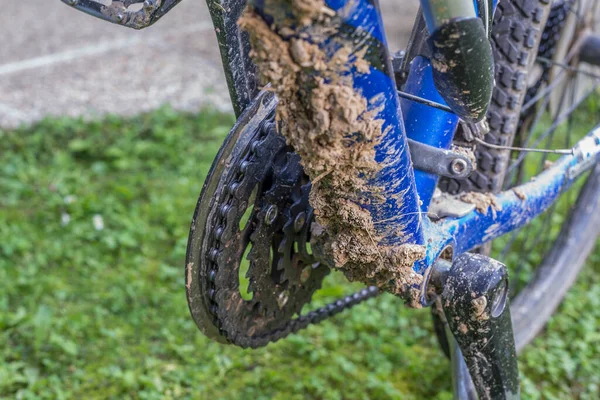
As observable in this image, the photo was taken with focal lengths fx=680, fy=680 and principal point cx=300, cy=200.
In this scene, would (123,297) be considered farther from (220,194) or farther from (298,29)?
(298,29)

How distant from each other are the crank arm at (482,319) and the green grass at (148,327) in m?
0.59

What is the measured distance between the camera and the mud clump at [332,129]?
0.87 meters

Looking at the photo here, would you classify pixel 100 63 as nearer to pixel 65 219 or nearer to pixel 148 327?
pixel 65 219

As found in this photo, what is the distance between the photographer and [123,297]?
2119 mm

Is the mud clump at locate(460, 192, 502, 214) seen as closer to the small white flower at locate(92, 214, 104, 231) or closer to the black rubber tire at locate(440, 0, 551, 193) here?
the black rubber tire at locate(440, 0, 551, 193)

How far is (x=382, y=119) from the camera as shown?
A: 99 centimetres

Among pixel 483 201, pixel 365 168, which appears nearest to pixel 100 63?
pixel 483 201

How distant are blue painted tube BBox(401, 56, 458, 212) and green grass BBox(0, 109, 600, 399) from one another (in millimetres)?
907

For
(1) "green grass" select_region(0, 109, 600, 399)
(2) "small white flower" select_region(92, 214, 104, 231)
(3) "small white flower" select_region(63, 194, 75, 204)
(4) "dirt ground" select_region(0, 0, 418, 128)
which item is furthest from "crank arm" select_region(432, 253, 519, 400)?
(4) "dirt ground" select_region(0, 0, 418, 128)

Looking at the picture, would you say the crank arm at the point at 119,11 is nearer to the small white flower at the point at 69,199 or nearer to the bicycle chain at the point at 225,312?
the bicycle chain at the point at 225,312

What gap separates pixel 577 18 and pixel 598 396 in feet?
3.68

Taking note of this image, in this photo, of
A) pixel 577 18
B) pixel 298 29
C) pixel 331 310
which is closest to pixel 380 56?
pixel 298 29

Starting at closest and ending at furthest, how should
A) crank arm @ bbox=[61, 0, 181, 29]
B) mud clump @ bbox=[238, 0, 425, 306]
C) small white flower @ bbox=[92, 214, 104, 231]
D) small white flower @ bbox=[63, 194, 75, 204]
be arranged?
1. mud clump @ bbox=[238, 0, 425, 306]
2. crank arm @ bbox=[61, 0, 181, 29]
3. small white flower @ bbox=[92, 214, 104, 231]
4. small white flower @ bbox=[63, 194, 75, 204]

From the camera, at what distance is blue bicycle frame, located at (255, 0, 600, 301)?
933 millimetres
